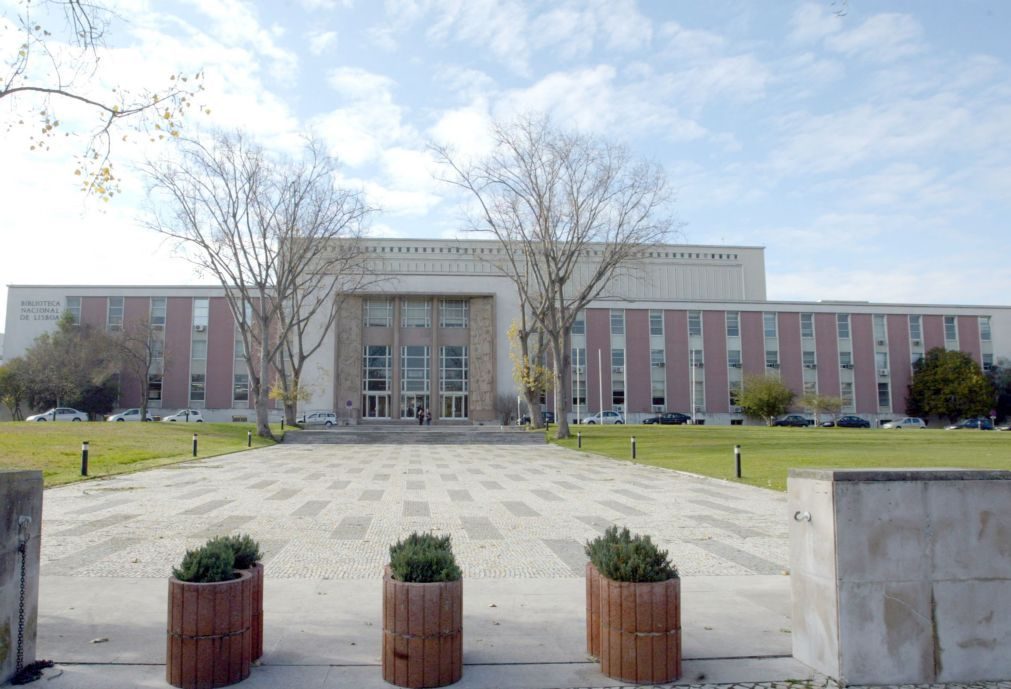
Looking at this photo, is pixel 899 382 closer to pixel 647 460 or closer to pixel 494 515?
pixel 647 460

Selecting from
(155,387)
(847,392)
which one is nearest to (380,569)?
(155,387)

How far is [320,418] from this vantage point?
210ft

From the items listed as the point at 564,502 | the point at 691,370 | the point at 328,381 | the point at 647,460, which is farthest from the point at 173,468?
the point at 691,370

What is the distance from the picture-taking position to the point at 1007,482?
193 inches

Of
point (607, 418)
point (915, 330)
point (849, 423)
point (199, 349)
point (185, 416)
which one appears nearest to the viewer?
point (185, 416)

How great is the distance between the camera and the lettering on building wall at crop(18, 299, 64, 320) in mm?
68500

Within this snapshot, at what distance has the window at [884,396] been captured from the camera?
2879 inches

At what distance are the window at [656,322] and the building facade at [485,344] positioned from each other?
10 cm

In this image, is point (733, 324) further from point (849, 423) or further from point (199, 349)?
point (199, 349)

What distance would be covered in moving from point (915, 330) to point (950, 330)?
4203 mm

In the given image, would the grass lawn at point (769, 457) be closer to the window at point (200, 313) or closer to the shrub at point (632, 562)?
the shrub at point (632, 562)

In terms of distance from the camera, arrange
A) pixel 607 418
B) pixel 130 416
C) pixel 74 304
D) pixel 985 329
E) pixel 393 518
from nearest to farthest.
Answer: pixel 393 518 → pixel 130 416 → pixel 607 418 → pixel 74 304 → pixel 985 329

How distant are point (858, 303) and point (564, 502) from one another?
70202mm

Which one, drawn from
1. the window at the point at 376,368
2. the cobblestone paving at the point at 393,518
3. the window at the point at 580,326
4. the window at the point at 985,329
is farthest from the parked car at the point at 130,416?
the window at the point at 985,329
